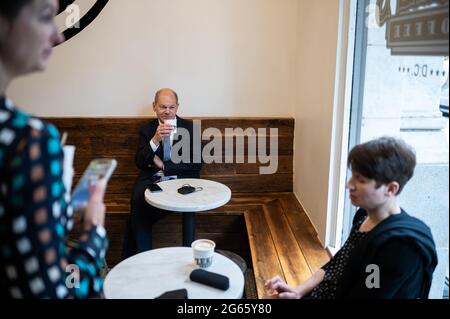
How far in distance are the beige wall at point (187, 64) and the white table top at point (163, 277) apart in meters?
1.59

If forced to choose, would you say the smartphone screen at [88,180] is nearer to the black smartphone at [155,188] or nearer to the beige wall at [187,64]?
the black smartphone at [155,188]

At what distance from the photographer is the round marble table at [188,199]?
2332 millimetres

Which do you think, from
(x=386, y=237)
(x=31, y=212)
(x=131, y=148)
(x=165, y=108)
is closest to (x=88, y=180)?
(x=31, y=212)

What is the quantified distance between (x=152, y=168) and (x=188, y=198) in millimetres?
672

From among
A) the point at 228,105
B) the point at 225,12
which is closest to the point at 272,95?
the point at 228,105

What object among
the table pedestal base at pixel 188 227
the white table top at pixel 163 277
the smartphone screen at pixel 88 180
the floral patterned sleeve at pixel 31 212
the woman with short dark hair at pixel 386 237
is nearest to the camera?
the floral patterned sleeve at pixel 31 212

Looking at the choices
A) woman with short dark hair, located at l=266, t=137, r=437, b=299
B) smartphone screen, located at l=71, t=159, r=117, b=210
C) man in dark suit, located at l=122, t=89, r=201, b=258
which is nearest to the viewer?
smartphone screen, located at l=71, t=159, r=117, b=210

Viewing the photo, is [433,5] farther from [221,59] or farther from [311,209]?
[221,59]

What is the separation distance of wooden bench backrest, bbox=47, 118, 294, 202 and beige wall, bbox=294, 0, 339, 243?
0.43 ft

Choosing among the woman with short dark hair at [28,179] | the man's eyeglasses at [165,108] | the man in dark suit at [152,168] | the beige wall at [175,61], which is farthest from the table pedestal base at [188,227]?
the woman with short dark hair at [28,179]

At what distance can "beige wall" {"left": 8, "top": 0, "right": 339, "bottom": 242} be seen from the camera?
322 centimetres

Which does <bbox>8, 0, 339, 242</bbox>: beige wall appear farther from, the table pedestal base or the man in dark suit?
the table pedestal base

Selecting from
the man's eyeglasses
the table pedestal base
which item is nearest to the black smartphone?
the table pedestal base

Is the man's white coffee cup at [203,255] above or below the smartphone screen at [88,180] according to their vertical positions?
below
